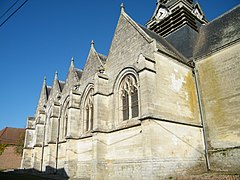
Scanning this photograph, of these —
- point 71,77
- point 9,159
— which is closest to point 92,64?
point 71,77

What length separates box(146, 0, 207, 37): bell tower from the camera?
18.1 metres

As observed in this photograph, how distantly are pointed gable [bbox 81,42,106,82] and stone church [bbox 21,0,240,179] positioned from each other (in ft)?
0.61

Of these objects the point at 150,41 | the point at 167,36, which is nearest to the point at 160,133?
the point at 150,41

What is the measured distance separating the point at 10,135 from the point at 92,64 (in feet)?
82.2

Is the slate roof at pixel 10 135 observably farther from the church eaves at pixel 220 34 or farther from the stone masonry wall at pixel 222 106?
the church eaves at pixel 220 34

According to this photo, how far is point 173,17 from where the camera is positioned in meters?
18.9

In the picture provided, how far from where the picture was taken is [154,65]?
1145 cm

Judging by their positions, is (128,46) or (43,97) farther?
(43,97)

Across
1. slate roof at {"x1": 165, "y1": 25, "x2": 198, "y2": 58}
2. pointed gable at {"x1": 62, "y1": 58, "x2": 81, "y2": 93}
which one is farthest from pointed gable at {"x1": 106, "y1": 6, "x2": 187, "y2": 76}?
pointed gable at {"x1": 62, "y1": 58, "x2": 81, "y2": 93}

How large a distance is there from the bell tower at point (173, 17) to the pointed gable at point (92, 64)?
22.0 ft

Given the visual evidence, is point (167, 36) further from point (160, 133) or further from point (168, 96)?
point (160, 133)

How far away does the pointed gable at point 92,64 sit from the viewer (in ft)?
54.8

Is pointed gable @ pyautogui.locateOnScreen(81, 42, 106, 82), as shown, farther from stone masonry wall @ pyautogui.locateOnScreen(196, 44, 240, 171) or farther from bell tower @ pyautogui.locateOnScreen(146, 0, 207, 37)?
stone masonry wall @ pyautogui.locateOnScreen(196, 44, 240, 171)

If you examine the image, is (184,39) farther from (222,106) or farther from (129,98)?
(129,98)
